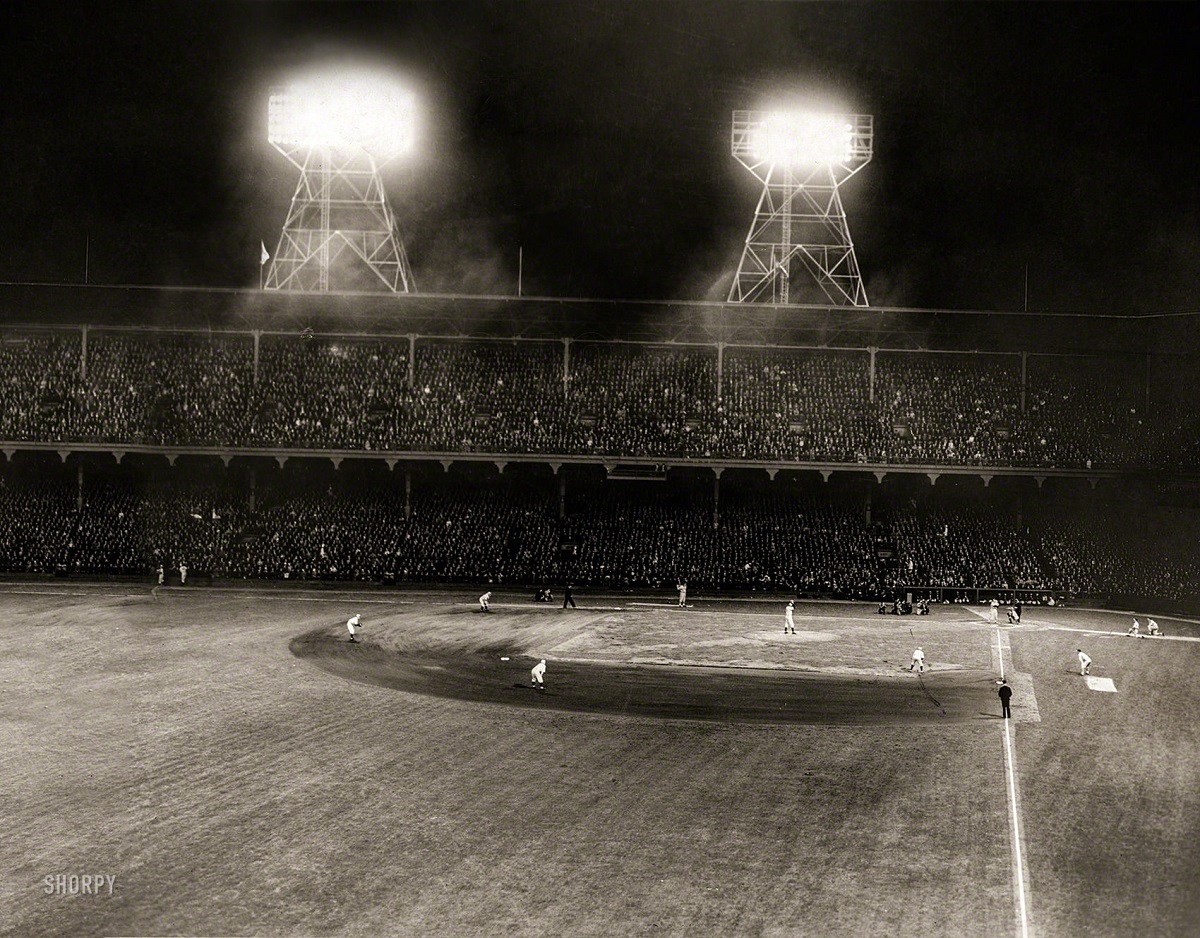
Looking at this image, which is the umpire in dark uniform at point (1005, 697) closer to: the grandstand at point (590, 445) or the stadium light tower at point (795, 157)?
the grandstand at point (590, 445)

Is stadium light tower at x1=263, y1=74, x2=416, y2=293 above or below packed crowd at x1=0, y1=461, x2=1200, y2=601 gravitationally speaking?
above

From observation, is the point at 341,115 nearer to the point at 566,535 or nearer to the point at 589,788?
the point at 566,535

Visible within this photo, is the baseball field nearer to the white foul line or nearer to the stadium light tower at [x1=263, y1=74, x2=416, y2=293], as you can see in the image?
the white foul line

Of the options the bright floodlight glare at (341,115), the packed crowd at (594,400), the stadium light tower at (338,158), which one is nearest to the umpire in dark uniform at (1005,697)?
the packed crowd at (594,400)

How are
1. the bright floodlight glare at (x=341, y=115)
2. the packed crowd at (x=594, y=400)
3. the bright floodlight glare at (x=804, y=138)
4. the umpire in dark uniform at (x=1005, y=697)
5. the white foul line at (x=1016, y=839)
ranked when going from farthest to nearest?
1. the bright floodlight glare at (x=341, y=115)
2. the bright floodlight glare at (x=804, y=138)
3. the packed crowd at (x=594, y=400)
4. the umpire in dark uniform at (x=1005, y=697)
5. the white foul line at (x=1016, y=839)

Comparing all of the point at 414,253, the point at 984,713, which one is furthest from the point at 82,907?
the point at 414,253

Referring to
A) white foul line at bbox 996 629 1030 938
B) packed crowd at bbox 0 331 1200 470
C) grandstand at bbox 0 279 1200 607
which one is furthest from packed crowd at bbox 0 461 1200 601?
white foul line at bbox 996 629 1030 938

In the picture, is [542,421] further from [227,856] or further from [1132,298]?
[227,856]
